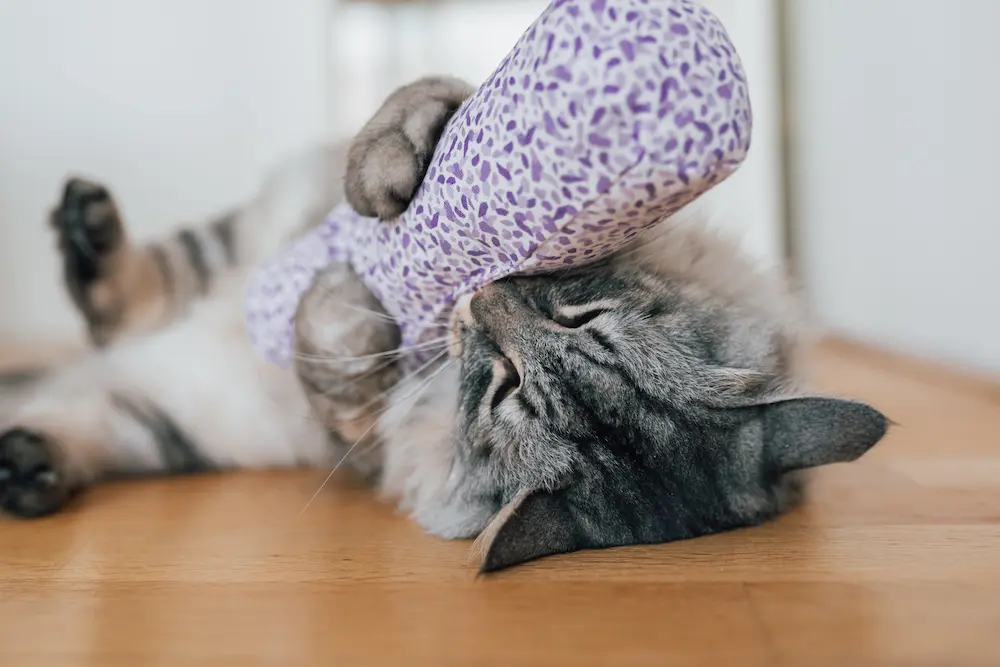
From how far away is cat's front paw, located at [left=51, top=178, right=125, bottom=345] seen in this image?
4.83ft

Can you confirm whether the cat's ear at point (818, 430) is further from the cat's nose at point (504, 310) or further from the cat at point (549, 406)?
the cat's nose at point (504, 310)

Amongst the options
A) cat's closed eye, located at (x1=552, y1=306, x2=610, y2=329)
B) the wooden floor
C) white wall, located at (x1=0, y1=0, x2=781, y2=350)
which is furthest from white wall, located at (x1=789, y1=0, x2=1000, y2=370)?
cat's closed eye, located at (x1=552, y1=306, x2=610, y2=329)

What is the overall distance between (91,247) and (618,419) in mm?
1070

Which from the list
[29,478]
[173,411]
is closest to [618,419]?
[29,478]

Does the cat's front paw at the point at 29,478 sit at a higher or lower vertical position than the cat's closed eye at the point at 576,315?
lower

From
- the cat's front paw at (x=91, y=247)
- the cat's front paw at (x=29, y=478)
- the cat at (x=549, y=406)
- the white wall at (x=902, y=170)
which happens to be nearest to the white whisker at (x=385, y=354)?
the cat at (x=549, y=406)

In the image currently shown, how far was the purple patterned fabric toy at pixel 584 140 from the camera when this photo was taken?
686 mm

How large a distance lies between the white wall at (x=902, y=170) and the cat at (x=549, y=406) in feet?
2.88

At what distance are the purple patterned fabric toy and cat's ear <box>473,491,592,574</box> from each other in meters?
0.25

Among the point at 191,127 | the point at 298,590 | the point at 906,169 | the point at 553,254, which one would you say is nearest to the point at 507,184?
the point at 553,254

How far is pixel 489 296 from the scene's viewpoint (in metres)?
0.94

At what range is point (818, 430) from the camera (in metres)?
0.95

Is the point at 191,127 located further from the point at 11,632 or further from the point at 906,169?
the point at 11,632

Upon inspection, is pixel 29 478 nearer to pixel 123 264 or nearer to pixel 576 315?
pixel 123 264
